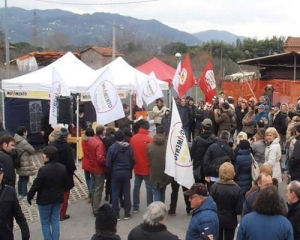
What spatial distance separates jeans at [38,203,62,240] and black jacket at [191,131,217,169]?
2.62 m

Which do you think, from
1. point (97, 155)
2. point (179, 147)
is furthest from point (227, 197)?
point (97, 155)

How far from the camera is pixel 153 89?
16.6 m

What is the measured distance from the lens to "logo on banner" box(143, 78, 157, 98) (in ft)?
54.1

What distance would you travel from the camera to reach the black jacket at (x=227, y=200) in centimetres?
613

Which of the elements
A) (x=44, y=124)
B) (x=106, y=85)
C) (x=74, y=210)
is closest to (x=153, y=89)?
(x=44, y=124)

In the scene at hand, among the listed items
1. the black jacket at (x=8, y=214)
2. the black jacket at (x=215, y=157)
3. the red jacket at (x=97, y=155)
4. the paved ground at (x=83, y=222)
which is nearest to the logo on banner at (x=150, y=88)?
the paved ground at (x=83, y=222)

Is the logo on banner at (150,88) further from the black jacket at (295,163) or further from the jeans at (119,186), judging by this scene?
the black jacket at (295,163)

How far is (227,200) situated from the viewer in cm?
615

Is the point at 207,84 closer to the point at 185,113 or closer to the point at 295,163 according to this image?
the point at 185,113

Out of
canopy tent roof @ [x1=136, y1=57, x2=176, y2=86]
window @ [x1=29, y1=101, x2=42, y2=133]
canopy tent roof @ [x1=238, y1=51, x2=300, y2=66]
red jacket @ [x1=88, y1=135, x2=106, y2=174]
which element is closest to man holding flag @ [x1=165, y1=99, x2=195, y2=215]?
red jacket @ [x1=88, y1=135, x2=106, y2=174]

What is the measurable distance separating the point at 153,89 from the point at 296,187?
11.8 metres

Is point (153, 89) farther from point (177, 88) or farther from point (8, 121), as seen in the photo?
point (8, 121)

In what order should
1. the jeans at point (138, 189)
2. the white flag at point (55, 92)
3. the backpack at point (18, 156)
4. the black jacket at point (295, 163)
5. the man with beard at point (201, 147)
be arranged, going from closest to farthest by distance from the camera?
the black jacket at point (295, 163) < the man with beard at point (201, 147) < the jeans at point (138, 189) < the backpack at point (18, 156) < the white flag at point (55, 92)

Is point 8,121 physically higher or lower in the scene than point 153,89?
lower
